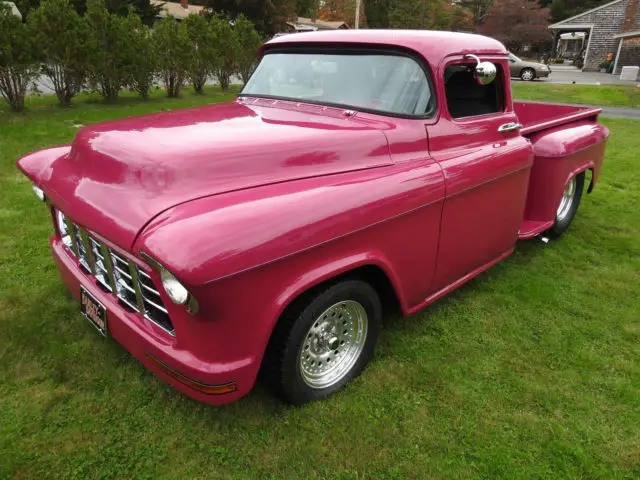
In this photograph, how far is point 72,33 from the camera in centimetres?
902

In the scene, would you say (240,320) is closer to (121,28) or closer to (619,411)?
(619,411)

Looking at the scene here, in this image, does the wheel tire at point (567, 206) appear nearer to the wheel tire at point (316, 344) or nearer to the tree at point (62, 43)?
the wheel tire at point (316, 344)

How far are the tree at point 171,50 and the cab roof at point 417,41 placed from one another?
30.3ft

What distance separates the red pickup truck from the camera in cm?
181

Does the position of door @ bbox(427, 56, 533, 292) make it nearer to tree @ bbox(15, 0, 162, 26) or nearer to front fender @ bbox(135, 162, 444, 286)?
front fender @ bbox(135, 162, 444, 286)

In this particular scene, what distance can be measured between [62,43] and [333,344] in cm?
932

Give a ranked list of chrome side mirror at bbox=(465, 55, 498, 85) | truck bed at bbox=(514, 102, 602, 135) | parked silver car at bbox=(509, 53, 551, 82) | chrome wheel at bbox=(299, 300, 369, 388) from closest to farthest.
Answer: chrome wheel at bbox=(299, 300, 369, 388) → chrome side mirror at bbox=(465, 55, 498, 85) → truck bed at bbox=(514, 102, 602, 135) → parked silver car at bbox=(509, 53, 551, 82)

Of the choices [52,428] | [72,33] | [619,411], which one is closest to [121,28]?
[72,33]

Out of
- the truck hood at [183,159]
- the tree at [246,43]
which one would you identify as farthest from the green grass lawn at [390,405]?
the tree at [246,43]

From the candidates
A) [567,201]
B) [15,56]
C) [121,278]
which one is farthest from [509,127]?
[15,56]

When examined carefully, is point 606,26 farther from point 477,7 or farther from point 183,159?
point 183,159

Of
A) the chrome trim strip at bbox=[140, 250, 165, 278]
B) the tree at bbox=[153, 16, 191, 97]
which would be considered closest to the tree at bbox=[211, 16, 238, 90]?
the tree at bbox=[153, 16, 191, 97]

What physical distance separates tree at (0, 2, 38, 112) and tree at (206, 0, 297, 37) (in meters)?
22.7

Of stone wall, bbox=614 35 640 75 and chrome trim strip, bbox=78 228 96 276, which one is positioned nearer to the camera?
chrome trim strip, bbox=78 228 96 276
